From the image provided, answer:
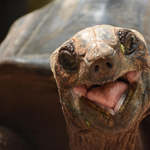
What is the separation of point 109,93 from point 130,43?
230 mm

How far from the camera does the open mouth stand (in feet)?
3.27

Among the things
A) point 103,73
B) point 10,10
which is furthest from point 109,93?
point 10,10

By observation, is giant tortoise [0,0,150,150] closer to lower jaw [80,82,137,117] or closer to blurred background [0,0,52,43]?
lower jaw [80,82,137,117]

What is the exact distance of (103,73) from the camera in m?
0.89

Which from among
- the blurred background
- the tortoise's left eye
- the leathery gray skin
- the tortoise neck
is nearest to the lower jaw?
the leathery gray skin

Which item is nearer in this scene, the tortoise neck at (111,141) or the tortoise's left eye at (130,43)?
the tortoise's left eye at (130,43)

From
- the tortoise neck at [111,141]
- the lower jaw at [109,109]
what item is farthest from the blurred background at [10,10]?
the lower jaw at [109,109]

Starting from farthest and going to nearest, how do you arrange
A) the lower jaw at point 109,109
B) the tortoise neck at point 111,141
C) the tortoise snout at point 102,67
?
1. the tortoise neck at point 111,141
2. the lower jaw at point 109,109
3. the tortoise snout at point 102,67

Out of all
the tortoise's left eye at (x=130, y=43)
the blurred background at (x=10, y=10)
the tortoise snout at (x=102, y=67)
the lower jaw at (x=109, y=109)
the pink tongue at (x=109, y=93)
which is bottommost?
the blurred background at (x=10, y=10)

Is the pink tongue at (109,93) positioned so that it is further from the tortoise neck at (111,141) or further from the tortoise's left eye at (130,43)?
the tortoise neck at (111,141)

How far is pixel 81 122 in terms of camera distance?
3.57 ft

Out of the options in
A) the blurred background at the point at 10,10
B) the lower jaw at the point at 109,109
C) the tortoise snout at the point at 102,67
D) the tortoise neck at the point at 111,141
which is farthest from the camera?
the blurred background at the point at 10,10

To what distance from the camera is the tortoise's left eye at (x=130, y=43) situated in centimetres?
102

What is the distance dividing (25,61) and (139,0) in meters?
1.06
